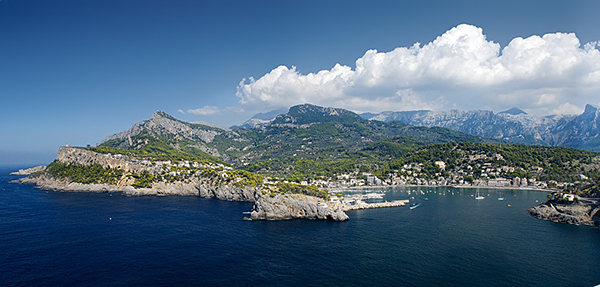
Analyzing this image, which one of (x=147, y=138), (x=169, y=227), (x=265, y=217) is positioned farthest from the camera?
(x=147, y=138)

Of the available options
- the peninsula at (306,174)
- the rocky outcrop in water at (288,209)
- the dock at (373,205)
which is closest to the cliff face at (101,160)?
the peninsula at (306,174)

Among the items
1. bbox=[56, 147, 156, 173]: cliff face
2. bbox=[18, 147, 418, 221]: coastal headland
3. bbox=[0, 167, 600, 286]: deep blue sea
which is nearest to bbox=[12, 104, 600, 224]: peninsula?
bbox=[18, 147, 418, 221]: coastal headland

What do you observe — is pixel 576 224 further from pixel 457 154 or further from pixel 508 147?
pixel 508 147

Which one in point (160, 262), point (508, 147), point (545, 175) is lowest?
point (160, 262)

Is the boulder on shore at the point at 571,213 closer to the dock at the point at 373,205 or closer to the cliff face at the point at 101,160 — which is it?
the dock at the point at 373,205

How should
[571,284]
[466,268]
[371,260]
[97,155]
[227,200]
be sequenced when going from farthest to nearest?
1. [97,155]
2. [227,200]
3. [371,260]
4. [466,268]
5. [571,284]

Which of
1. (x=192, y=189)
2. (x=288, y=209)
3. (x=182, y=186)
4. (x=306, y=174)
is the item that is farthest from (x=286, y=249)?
(x=306, y=174)

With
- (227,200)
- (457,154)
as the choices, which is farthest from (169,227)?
(457,154)
